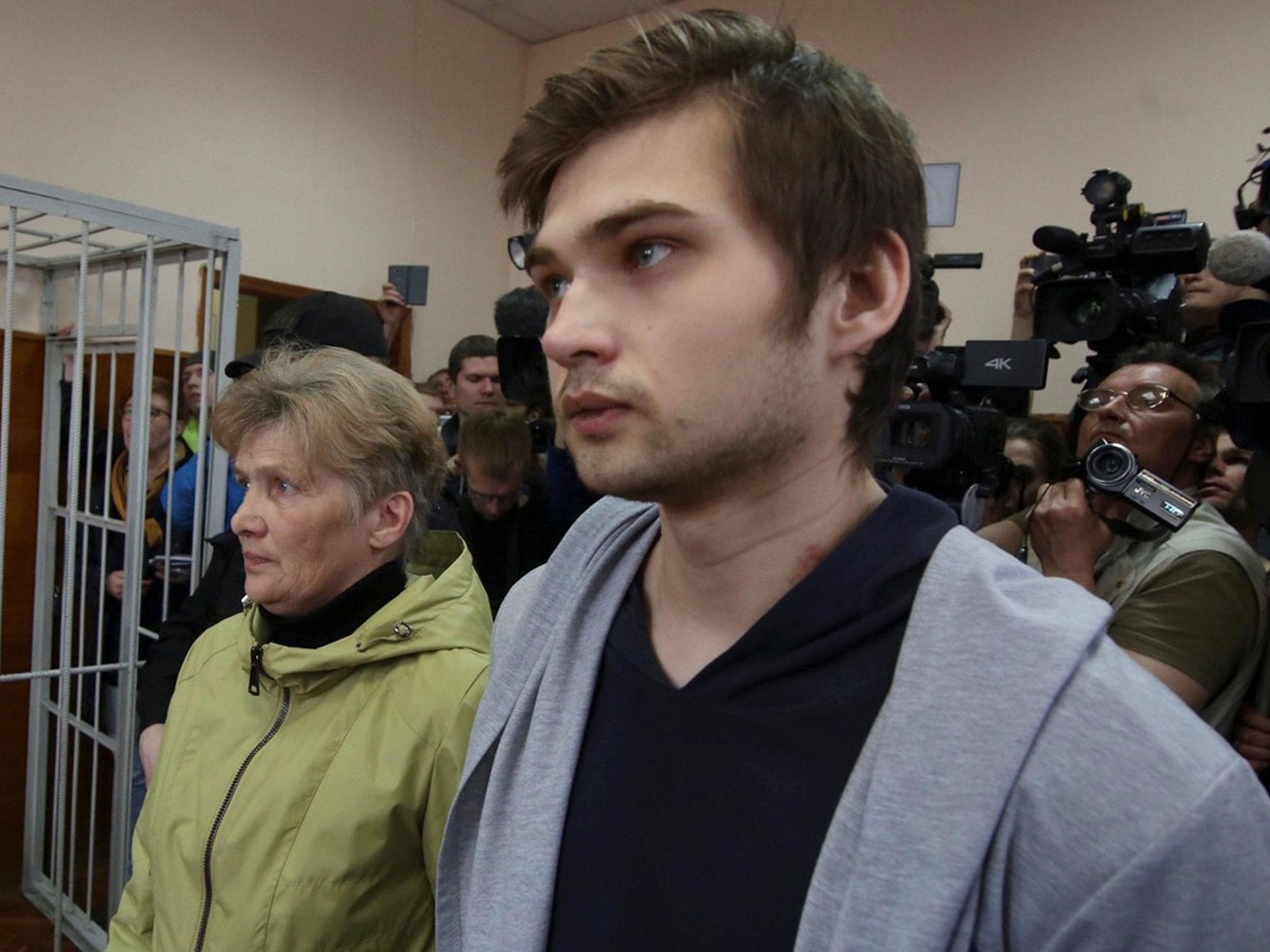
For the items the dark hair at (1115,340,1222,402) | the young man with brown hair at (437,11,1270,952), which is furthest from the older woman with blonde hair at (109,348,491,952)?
the dark hair at (1115,340,1222,402)

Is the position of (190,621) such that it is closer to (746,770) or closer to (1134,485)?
(746,770)

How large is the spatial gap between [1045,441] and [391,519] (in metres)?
1.44

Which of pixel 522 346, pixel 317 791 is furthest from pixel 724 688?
pixel 522 346

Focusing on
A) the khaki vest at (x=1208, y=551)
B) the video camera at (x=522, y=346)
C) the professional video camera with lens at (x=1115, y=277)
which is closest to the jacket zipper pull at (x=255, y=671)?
the video camera at (x=522, y=346)

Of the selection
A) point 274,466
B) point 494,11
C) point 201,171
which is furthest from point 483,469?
point 494,11

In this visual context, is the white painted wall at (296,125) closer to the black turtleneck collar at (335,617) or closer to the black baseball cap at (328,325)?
the black baseball cap at (328,325)

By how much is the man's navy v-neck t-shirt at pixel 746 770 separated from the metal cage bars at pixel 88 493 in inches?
54.5

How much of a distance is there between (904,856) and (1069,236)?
1588 mm

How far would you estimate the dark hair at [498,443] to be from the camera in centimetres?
208

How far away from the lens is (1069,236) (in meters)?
1.78

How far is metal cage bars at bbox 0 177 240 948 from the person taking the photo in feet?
5.81

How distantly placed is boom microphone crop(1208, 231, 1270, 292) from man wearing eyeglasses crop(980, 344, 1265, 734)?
7.2 inches

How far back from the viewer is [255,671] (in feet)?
3.78

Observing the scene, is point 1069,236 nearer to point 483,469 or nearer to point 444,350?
point 483,469
